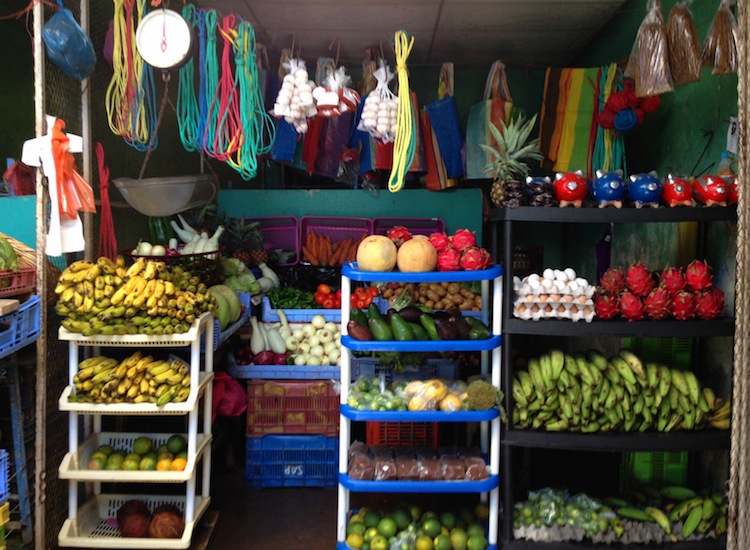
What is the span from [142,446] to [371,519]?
4.75 ft

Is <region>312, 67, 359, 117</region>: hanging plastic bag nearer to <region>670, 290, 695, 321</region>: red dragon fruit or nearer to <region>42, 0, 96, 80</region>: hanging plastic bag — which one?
<region>42, 0, 96, 80</region>: hanging plastic bag

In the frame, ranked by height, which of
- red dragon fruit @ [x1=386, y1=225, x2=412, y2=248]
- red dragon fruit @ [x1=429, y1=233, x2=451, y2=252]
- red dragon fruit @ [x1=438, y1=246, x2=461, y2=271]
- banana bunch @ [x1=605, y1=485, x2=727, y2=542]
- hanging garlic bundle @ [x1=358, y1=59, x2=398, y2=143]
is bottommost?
banana bunch @ [x1=605, y1=485, x2=727, y2=542]

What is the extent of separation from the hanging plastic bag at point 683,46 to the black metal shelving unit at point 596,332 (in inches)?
29.4

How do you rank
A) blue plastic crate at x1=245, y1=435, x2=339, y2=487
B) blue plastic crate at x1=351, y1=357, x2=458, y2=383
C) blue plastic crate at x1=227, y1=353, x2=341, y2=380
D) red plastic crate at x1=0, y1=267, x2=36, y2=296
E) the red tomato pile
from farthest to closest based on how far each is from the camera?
the red tomato pile < blue plastic crate at x1=227, y1=353, x2=341, y2=380 < blue plastic crate at x1=245, y1=435, x2=339, y2=487 < blue plastic crate at x1=351, y1=357, x2=458, y2=383 < red plastic crate at x1=0, y1=267, x2=36, y2=296

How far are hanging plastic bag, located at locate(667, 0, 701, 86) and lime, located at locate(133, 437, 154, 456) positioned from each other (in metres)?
3.75

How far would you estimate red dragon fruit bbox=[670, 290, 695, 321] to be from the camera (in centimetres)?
322

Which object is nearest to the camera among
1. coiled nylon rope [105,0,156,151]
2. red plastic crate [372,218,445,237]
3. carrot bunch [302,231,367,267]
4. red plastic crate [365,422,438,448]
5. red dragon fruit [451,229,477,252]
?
red dragon fruit [451,229,477,252]

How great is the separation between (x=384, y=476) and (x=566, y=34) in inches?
201

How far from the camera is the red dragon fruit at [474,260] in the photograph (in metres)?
3.31

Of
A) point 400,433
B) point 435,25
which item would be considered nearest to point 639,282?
point 400,433

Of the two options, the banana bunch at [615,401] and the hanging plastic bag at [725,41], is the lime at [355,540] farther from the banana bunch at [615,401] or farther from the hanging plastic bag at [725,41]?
the hanging plastic bag at [725,41]

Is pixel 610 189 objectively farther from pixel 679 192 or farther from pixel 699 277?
pixel 699 277

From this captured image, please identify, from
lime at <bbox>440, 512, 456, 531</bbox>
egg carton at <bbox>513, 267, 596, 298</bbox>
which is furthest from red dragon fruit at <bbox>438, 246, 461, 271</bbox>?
lime at <bbox>440, 512, 456, 531</bbox>

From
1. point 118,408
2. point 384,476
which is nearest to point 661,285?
point 384,476
